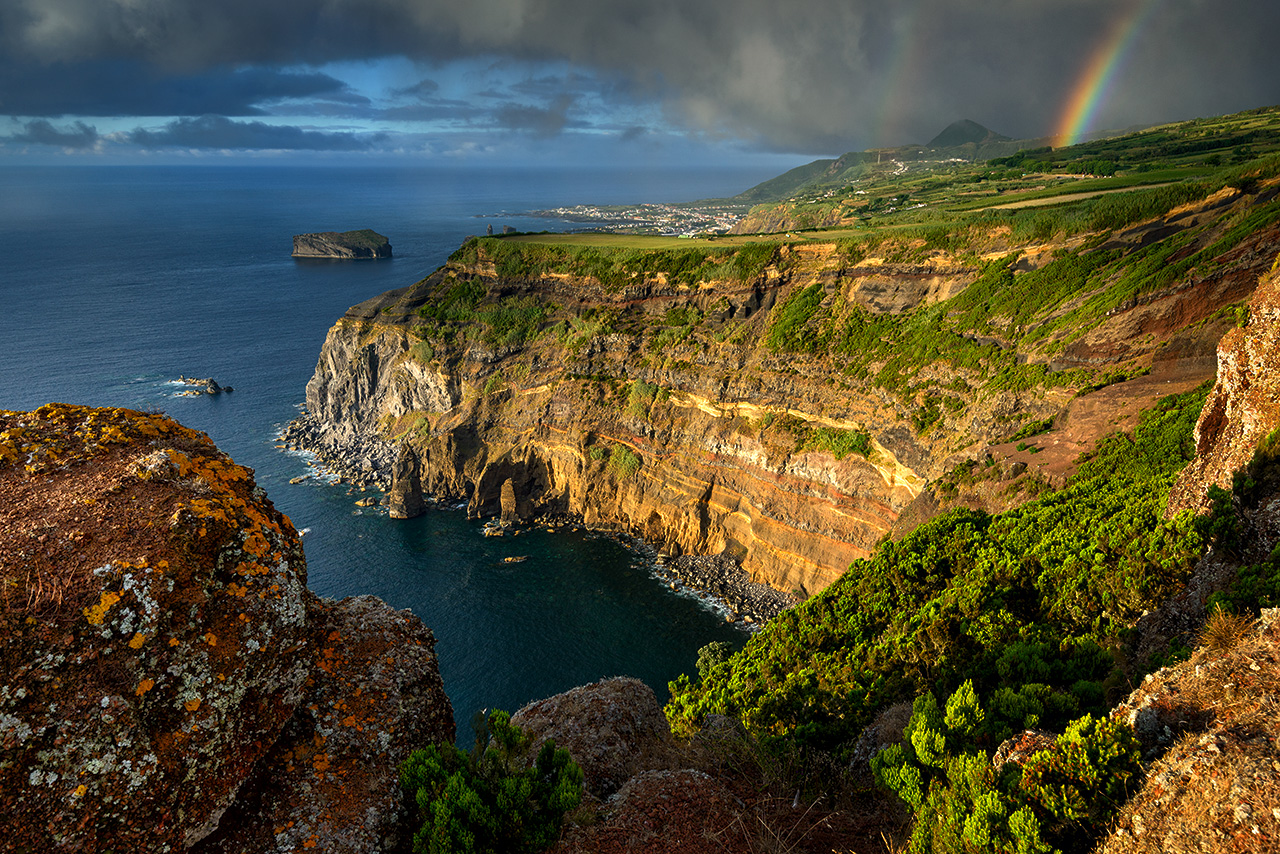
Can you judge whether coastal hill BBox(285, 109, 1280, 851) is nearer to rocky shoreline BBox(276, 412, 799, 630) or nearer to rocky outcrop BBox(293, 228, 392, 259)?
rocky shoreline BBox(276, 412, 799, 630)

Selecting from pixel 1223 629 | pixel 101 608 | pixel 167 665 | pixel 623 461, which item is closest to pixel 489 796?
pixel 167 665

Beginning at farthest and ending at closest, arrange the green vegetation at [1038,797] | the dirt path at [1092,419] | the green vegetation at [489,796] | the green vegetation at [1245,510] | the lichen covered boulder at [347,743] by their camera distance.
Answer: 1. the dirt path at [1092,419]
2. the green vegetation at [1245,510]
3. the green vegetation at [489,796]
4. the lichen covered boulder at [347,743]
5. the green vegetation at [1038,797]

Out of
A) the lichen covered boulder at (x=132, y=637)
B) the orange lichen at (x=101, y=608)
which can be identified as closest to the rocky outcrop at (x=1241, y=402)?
the lichen covered boulder at (x=132, y=637)

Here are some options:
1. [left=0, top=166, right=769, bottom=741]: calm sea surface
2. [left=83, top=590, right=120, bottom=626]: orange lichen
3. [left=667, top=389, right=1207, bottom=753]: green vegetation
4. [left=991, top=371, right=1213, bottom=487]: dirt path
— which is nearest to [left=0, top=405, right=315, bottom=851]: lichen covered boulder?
[left=83, top=590, right=120, bottom=626]: orange lichen

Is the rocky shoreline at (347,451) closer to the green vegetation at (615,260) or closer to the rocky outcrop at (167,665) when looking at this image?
the green vegetation at (615,260)

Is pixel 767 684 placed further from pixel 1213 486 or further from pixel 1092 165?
pixel 1092 165

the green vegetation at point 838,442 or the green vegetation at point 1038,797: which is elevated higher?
the green vegetation at point 1038,797
